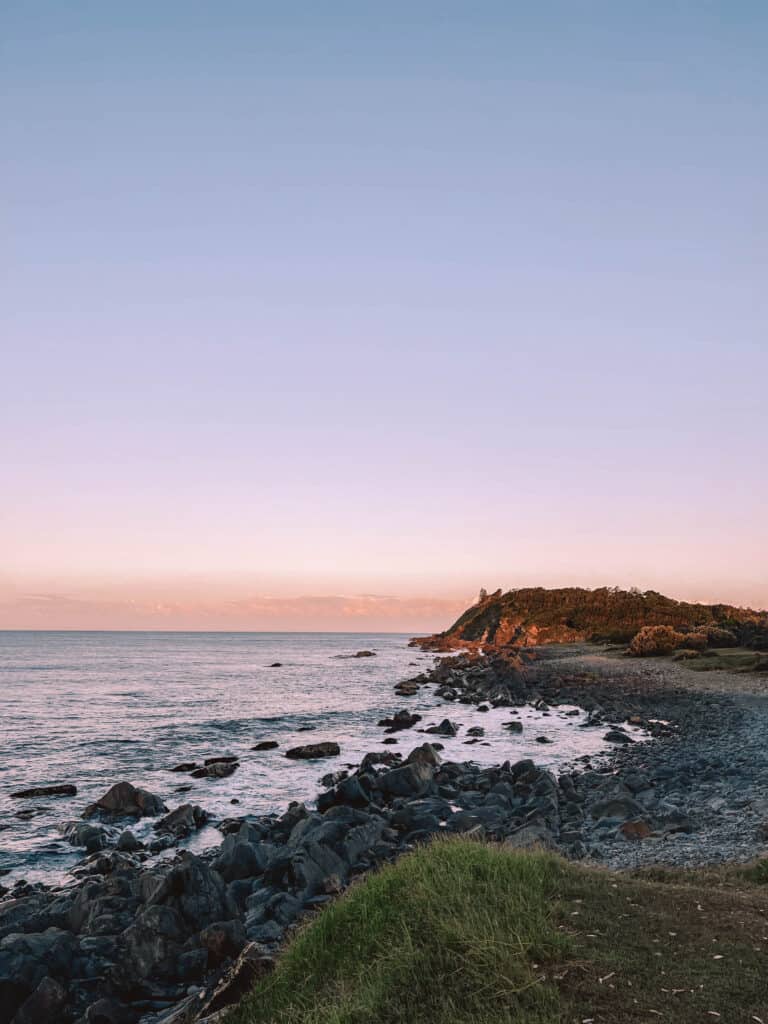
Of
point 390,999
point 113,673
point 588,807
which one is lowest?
point 113,673

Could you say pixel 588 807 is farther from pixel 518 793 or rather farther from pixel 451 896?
pixel 451 896

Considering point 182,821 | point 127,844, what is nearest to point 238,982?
point 127,844

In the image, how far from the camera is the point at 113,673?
7581 cm

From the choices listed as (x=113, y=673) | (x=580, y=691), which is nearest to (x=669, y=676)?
(x=580, y=691)

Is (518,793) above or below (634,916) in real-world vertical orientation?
below

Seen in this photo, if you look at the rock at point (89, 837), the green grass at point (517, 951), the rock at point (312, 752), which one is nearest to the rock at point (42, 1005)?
the green grass at point (517, 951)

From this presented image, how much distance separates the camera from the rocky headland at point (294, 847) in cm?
962

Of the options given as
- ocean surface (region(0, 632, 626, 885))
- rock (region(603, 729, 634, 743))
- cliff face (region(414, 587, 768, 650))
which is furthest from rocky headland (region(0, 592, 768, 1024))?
cliff face (region(414, 587, 768, 650))

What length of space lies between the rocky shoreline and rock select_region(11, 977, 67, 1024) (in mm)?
18

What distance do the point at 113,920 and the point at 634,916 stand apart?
8649 millimetres

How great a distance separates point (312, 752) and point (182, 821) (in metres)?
11.0

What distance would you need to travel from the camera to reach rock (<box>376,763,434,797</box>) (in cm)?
2062

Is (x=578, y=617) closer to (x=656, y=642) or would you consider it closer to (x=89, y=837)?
(x=656, y=642)

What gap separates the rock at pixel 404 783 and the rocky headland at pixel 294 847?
47mm
